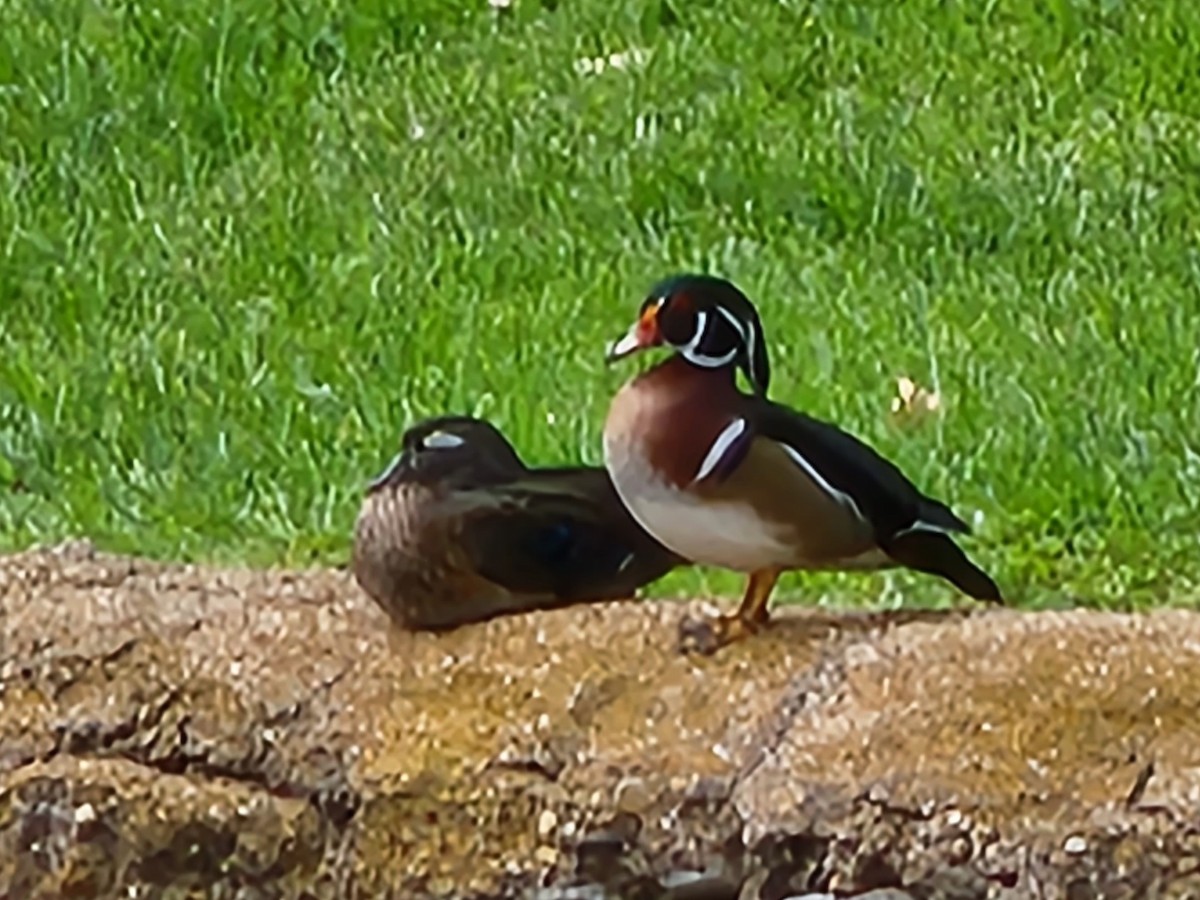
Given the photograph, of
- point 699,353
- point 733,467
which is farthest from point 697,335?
point 733,467

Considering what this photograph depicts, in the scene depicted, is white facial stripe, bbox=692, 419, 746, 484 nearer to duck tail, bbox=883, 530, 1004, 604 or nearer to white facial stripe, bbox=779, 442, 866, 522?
white facial stripe, bbox=779, 442, 866, 522

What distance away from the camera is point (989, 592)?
2.83 m

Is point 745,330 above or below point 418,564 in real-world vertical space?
above

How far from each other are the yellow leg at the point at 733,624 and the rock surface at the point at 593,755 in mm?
17

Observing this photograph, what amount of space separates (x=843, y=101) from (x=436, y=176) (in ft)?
2.48

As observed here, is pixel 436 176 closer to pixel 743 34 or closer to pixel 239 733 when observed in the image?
pixel 743 34

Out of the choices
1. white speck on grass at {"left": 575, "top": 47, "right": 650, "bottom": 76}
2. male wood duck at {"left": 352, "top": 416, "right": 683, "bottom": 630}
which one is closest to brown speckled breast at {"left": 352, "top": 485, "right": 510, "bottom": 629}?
male wood duck at {"left": 352, "top": 416, "right": 683, "bottom": 630}

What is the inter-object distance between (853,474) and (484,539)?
376 millimetres

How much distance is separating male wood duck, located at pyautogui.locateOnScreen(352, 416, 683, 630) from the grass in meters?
0.77

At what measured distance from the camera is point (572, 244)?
4.77m

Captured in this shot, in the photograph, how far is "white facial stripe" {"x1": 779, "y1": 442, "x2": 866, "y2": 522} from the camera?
2.68 metres

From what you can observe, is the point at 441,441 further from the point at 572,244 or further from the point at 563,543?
the point at 572,244

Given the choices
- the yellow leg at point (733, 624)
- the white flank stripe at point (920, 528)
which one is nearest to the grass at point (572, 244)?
the yellow leg at point (733, 624)

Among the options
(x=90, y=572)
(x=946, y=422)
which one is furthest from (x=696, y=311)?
(x=946, y=422)
